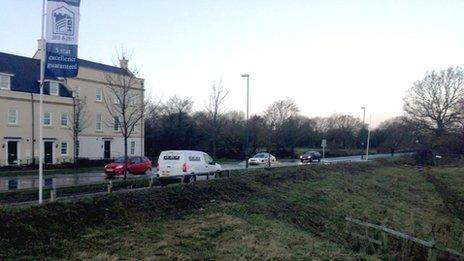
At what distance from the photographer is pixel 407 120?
72188 mm

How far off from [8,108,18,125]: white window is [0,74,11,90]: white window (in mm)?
2088

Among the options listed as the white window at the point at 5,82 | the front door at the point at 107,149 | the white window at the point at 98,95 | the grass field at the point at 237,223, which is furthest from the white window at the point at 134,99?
the grass field at the point at 237,223

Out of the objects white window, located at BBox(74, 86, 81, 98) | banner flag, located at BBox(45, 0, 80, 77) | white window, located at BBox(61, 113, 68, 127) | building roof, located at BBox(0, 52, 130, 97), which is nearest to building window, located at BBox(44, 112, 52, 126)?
white window, located at BBox(61, 113, 68, 127)

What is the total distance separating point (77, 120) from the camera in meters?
44.8

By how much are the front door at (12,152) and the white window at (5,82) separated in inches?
202

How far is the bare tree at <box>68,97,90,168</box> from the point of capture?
4475 cm

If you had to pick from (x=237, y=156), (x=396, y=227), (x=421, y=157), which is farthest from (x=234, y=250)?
(x=421, y=157)

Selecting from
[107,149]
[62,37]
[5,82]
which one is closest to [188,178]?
[62,37]

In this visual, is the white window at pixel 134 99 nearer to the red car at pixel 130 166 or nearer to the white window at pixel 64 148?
the white window at pixel 64 148

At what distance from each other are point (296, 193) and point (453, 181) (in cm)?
2524

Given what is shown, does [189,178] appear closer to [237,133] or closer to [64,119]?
[64,119]

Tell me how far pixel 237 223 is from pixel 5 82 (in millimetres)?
34265

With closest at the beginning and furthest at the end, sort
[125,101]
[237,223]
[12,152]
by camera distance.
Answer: [237,223] < [125,101] < [12,152]

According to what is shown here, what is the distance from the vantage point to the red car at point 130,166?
31.3m
